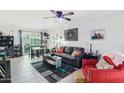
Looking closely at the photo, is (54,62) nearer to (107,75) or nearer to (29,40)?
(107,75)

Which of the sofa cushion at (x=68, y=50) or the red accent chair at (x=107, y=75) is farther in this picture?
the sofa cushion at (x=68, y=50)

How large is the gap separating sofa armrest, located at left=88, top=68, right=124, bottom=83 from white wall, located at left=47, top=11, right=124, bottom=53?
1.61 metres

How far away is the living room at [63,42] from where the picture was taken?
3.27 m

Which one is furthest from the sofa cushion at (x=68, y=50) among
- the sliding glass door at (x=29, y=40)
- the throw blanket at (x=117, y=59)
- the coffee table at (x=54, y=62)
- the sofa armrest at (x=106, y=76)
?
the sofa armrest at (x=106, y=76)

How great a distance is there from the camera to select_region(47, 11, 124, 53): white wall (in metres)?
3.50

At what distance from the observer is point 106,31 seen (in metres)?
3.90

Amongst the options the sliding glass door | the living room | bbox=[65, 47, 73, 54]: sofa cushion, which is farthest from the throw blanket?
the sliding glass door

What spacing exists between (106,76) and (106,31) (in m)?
2.14

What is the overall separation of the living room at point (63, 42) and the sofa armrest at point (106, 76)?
17 millimetres

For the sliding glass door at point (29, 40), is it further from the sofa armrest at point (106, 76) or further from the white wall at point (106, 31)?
the sofa armrest at point (106, 76)

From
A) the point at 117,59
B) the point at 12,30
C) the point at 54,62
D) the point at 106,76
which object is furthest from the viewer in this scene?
the point at 12,30

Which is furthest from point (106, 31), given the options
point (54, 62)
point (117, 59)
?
point (54, 62)
